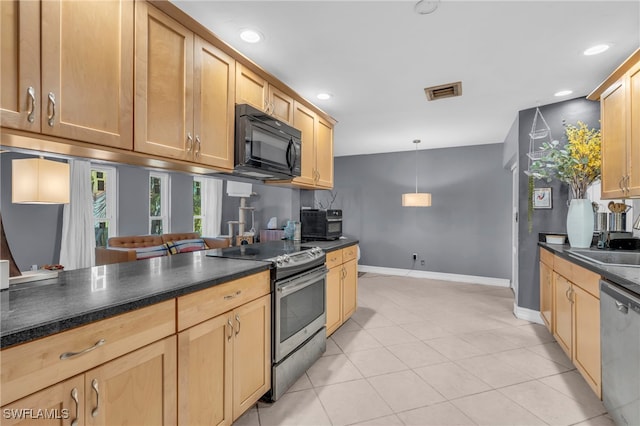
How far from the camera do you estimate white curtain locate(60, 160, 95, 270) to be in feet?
11.8

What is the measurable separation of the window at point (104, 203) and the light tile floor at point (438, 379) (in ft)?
8.56

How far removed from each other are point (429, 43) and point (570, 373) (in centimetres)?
275

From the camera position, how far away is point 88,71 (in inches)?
50.3

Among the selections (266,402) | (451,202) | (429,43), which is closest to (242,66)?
(429,43)

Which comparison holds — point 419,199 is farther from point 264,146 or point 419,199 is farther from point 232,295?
point 232,295

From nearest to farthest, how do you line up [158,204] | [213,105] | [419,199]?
[213,105] < [158,204] < [419,199]

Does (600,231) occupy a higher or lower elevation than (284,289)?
higher

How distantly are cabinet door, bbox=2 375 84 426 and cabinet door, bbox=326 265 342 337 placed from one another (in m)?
2.04

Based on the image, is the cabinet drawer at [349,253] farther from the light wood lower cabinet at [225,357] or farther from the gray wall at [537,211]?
the gray wall at [537,211]

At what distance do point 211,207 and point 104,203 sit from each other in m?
2.98

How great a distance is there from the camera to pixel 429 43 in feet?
6.82

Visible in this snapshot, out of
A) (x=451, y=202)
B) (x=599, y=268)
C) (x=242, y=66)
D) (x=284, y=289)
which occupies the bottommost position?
(x=284, y=289)

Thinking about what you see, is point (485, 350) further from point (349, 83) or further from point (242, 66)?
Result: point (242, 66)

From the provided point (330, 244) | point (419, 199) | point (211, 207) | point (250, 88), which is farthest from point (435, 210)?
point (211, 207)
